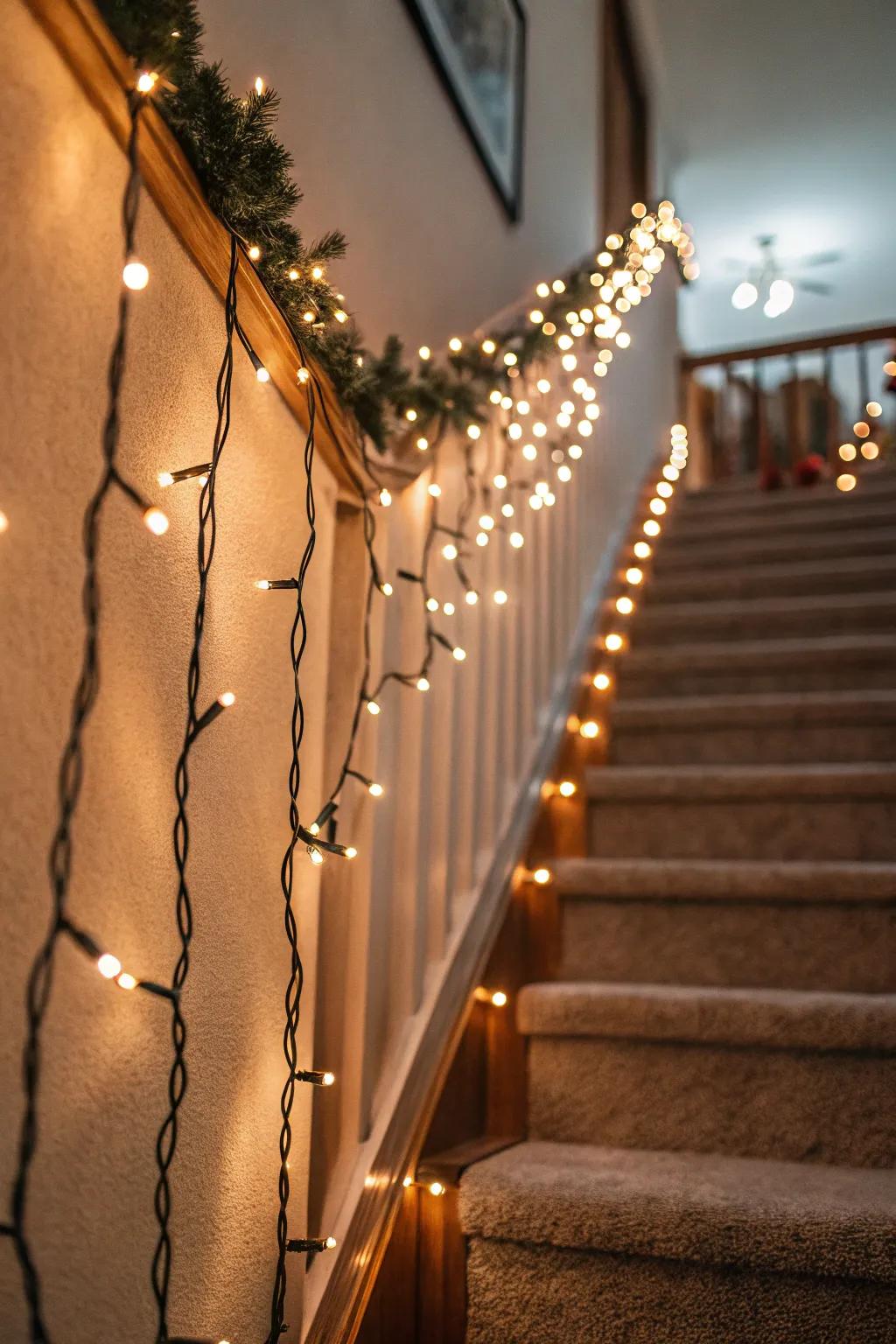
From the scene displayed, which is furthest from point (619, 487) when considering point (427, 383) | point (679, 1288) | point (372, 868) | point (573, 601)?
point (679, 1288)

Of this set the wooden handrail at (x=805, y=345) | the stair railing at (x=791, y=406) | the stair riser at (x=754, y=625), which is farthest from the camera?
the stair railing at (x=791, y=406)

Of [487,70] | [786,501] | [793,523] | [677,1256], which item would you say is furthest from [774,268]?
[677,1256]

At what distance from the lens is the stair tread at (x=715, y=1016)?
147 centimetres

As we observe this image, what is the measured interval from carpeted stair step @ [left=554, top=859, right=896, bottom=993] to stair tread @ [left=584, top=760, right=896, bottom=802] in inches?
9.7

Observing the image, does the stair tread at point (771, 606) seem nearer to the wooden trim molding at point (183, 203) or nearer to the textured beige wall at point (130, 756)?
the wooden trim molding at point (183, 203)

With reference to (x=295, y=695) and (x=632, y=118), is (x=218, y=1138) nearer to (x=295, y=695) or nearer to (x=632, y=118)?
(x=295, y=695)

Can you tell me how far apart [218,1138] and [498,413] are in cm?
133

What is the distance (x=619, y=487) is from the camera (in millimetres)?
3385

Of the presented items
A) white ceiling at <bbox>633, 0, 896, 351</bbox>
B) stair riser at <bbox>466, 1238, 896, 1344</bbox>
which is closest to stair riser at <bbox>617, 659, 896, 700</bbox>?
stair riser at <bbox>466, 1238, 896, 1344</bbox>

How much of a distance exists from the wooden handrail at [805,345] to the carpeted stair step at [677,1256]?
388cm

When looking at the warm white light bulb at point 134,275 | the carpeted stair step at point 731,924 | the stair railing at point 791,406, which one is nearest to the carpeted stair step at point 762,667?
the carpeted stair step at point 731,924

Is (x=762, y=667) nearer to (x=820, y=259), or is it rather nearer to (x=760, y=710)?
(x=760, y=710)

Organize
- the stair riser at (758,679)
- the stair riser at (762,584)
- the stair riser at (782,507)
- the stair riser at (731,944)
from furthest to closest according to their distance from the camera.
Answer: the stair riser at (782,507)
the stair riser at (762,584)
the stair riser at (758,679)
the stair riser at (731,944)

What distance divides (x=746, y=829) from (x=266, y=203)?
1.49 m
